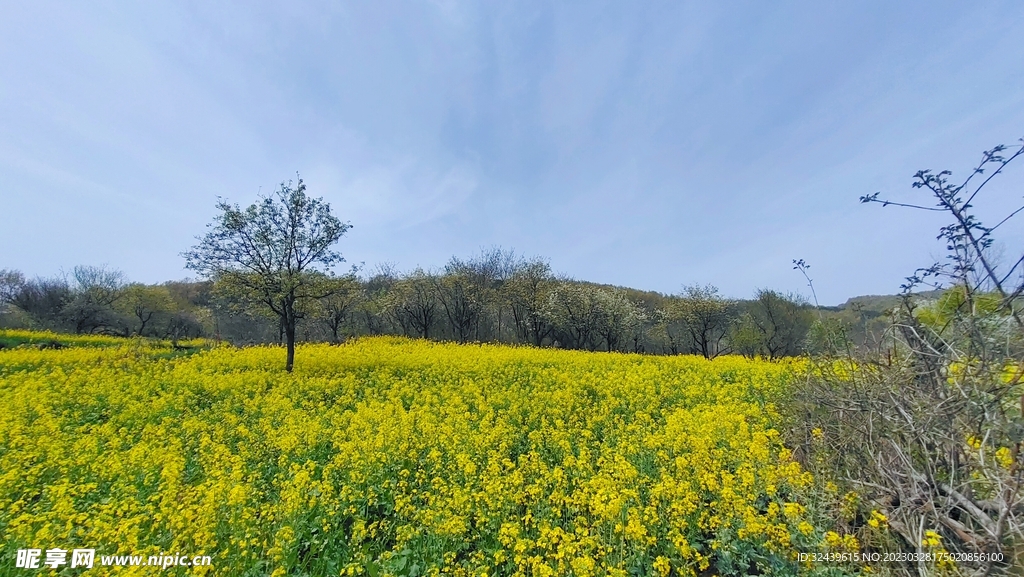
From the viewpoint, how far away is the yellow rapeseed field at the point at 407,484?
13.7ft

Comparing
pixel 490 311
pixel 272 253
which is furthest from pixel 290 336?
pixel 490 311

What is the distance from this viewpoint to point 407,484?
5.93m

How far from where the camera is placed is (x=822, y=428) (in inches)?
266

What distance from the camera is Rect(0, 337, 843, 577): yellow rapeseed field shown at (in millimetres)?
4180

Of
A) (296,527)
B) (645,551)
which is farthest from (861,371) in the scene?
(296,527)

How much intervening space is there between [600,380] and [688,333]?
43.9 meters

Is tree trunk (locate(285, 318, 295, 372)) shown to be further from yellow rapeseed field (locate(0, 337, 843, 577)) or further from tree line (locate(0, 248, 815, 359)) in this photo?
tree line (locate(0, 248, 815, 359))

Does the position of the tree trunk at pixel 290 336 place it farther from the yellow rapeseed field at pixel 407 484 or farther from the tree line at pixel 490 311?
the tree line at pixel 490 311

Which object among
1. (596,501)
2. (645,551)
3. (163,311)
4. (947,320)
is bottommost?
(645,551)

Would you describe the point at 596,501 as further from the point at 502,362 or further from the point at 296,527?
the point at 502,362

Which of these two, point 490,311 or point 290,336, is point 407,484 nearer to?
point 290,336

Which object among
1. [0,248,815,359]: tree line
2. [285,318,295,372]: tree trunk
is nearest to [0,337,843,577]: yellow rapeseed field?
[285,318,295,372]: tree trunk

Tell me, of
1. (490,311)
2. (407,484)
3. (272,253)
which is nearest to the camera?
(407,484)

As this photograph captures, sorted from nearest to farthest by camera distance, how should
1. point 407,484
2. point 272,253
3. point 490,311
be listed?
point 407,484 < point 272,253 < point 490,311
